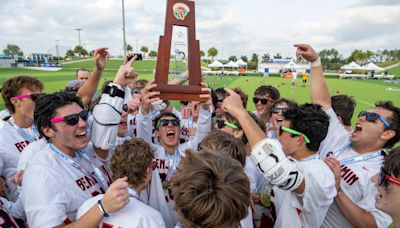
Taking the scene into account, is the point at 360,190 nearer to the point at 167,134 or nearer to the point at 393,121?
the point at 393,121

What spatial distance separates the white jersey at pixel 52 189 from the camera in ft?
6.75

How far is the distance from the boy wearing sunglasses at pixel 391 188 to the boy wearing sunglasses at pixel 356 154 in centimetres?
31

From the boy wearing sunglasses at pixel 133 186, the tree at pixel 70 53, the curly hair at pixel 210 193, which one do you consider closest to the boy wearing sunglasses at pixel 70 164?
the boy wearing sunglasses at pixel 133 186

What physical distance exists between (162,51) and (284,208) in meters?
2.13

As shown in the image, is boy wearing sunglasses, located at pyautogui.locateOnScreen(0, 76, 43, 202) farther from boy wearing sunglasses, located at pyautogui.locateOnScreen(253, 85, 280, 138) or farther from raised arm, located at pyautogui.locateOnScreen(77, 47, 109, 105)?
boy wearing sunglasses, located at pyautogui.locateOnScreen(253, 85, 280, 138)

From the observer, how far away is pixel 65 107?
265 cm

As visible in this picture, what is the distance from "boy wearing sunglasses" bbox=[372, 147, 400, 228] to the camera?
206cm

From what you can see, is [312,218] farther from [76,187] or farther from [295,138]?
[76,187]

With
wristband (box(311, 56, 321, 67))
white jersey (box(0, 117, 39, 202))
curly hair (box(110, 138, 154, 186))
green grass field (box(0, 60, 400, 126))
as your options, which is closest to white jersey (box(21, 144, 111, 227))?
curly hair (box(110, 138, 154, 186))

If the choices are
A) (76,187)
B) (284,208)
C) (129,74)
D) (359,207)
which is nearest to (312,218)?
(284,208)

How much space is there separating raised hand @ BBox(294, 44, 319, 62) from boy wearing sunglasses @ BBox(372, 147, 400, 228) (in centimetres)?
163

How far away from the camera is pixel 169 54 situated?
122 inches

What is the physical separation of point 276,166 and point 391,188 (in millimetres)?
1013

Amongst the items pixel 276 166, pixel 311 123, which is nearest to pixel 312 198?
pixel 276 166
